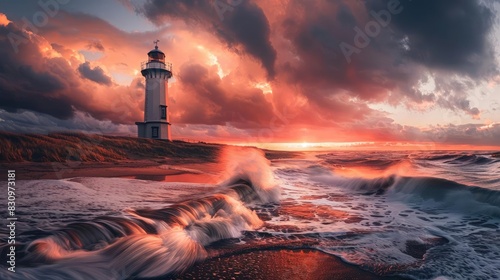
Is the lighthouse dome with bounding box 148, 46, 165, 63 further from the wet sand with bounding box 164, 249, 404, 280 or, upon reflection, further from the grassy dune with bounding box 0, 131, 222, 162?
the wet sand with bounding box 164, 249, 404, 280

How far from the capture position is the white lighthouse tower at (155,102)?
36.0m

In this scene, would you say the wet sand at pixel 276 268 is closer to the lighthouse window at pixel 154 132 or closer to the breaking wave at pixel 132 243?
the breaking wave at pixel 132 243

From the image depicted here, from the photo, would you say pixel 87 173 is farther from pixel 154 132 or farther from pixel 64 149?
pixel 154 132

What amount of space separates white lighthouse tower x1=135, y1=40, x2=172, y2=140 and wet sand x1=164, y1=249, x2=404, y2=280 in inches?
1333

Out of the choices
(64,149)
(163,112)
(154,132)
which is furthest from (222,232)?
(163,112)

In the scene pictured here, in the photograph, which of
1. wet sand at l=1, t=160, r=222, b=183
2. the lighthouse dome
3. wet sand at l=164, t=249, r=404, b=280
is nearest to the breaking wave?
wet sand at l=164, t=249, r=404, b=280

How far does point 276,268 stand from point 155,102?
35.3 metres

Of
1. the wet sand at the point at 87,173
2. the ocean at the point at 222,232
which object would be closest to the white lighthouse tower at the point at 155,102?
the wet sand at the point at 87,173

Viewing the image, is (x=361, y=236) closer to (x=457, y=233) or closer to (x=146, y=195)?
(x=457, y=233)

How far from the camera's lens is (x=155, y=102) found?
3612cm

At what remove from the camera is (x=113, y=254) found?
3664 millimetres

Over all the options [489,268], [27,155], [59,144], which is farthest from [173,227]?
[59,144]

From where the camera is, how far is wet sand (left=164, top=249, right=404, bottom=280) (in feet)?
10.9

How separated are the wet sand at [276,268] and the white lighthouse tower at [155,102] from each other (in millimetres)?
33846
